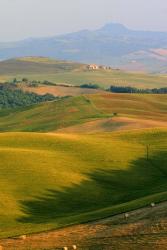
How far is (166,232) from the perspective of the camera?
3772 cm

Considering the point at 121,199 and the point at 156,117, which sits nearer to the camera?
the point at 121,199

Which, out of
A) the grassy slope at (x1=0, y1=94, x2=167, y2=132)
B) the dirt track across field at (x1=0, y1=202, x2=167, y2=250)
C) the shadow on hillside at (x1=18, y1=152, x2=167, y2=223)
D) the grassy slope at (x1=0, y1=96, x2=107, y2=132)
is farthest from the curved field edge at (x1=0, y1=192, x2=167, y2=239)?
the grassy slope at (x1=0, y1=96, x2=107, y2=132)

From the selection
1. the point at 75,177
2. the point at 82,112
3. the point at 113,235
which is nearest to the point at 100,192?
the point at 75,177

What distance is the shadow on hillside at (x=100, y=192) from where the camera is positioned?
5181cm

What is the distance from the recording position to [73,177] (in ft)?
Answer: 198

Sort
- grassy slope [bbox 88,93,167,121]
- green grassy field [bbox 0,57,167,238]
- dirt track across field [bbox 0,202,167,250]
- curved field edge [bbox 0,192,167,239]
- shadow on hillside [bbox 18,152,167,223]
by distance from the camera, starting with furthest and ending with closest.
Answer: grassy slope [bbox 88,93,167,121] < shadow on hillside [bbox 18,152,167,223] < green grassy field [bbox 0,57,167,238] < curved field edge [bbox 0,192,167,239] < dirt track across field [bbox 0,202,167,250]

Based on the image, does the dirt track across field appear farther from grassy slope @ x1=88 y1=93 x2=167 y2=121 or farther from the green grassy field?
grassy slope @ x1=88 y1=93 x2=167 y2=121

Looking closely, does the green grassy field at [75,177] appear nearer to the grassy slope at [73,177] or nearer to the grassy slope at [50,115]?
the grassy slope at [73,177]

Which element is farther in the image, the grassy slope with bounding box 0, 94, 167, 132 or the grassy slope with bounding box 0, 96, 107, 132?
the grassy slope with bounding box 0, 96, 107, 132

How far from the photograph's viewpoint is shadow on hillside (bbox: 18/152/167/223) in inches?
2040

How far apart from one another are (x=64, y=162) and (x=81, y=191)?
30.0 feet

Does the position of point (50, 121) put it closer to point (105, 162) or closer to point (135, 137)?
point (135, 137)

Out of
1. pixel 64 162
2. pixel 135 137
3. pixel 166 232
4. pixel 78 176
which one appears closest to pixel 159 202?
pixel 166 232

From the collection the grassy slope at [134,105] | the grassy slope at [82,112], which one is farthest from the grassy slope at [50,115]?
the grassy slope at [134,105]
